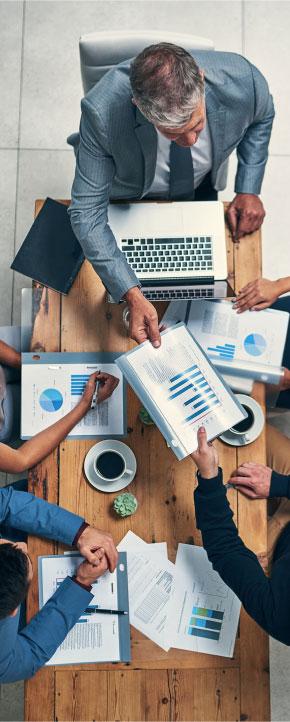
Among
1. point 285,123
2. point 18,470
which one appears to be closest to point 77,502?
point 18,470

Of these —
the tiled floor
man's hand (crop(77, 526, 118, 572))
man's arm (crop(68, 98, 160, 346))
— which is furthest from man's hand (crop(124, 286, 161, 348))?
the tiled floor

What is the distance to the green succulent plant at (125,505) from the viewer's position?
1872mm

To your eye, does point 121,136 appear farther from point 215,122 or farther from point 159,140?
point 215,122

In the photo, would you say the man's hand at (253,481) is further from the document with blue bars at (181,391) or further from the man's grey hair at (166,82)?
the man's grey hair at (166,82)

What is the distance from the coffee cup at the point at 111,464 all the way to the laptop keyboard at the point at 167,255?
1.64 ft

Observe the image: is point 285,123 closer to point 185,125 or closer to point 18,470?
point 185,125

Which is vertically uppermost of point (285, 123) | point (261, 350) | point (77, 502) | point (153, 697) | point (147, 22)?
point (147, 22)

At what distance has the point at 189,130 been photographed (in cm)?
175

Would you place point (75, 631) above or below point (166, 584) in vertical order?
below

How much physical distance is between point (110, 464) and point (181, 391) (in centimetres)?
31

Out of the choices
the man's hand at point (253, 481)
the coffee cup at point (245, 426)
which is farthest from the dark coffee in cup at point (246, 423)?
the man's hand at point (253, 481)

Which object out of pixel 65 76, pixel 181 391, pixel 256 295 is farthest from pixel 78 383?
pixel 65 76

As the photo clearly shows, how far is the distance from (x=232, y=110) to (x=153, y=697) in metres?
1.55

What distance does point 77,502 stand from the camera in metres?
1.92
